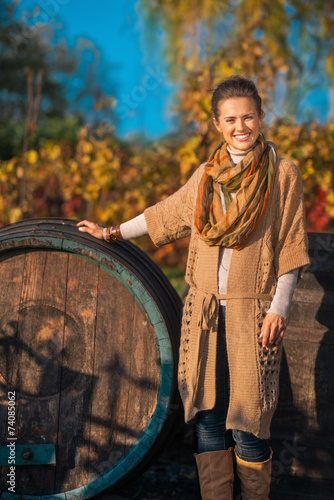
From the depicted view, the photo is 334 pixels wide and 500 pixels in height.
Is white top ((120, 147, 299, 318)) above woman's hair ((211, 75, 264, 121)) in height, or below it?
below

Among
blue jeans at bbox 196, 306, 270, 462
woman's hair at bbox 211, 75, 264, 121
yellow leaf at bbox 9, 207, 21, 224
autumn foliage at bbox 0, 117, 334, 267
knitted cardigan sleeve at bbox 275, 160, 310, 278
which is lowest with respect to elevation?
blue jeans at bbox 196, 306, 270, 462

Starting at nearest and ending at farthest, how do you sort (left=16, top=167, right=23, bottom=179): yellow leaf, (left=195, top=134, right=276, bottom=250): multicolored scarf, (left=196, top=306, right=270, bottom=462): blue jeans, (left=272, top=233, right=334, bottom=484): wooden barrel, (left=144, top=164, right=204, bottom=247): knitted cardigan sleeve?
(left=195, top=134, right=276, bottom=250): multicolored scarf
(left=196, top=306, right=270, bottom=462): blue jeans
(left=144, top=164, right=204, bottom=247): knitted cardigan sleeve
(left=272, top=233, right=334, bottom=484): wooden barrel
(left=16, top=167, right=23, bottom=179): yellow leaf

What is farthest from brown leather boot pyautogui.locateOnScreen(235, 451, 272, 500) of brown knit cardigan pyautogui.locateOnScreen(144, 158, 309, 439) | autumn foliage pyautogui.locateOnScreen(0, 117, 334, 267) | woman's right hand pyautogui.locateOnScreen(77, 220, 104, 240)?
autumn foliage pyautogui.locateOnScreen(0, 117, 334, 267)

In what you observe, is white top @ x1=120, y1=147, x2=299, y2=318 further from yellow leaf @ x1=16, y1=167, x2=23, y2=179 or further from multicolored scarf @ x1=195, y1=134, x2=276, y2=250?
yellow leaf @ x1=16, y1=167, x2=23, y2=179

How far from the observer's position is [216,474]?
2.36 m

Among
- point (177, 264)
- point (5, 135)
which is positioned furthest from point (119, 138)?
point (177, 264)

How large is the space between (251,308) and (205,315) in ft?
0.59

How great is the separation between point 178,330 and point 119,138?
19.2 meters

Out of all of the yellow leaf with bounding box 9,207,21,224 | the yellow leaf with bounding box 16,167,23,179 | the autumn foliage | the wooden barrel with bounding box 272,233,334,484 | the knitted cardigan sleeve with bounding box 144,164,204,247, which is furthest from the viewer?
the yellow leaf with bounding box 16,167,23,179

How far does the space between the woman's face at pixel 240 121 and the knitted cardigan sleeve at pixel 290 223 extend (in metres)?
0.17

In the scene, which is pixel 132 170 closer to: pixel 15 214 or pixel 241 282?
pixel 15 214

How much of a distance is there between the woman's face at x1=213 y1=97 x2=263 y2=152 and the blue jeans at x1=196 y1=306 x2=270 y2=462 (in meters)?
0.65

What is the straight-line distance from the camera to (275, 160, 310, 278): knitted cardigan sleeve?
223cm

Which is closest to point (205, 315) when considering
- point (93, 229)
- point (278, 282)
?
point (278, 282)
